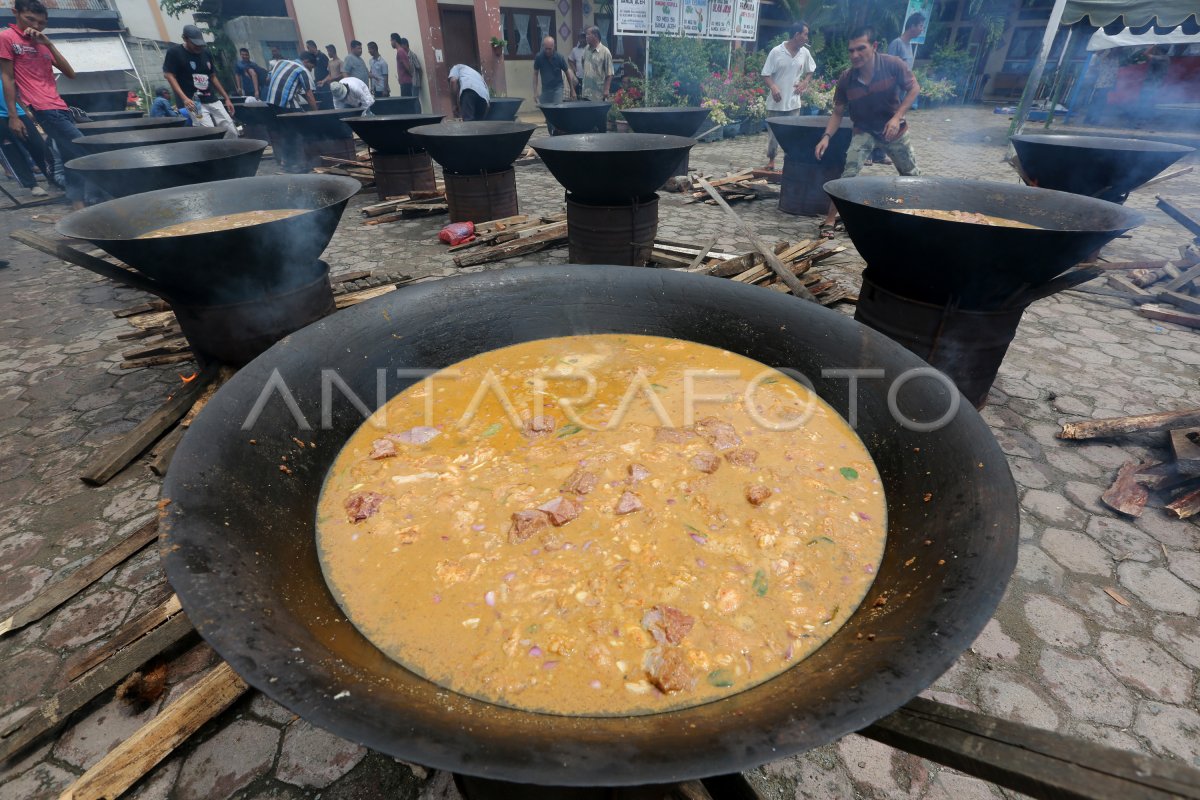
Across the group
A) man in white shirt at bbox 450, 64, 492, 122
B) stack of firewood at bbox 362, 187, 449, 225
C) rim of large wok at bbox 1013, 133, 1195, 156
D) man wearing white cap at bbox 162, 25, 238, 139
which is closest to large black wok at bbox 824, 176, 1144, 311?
rim of large wok at bbox 1013, 133, 1195, 156

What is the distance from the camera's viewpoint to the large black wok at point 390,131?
8734 millimetres

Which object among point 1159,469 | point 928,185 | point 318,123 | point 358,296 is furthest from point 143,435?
point 318,123

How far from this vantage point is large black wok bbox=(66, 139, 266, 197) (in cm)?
495

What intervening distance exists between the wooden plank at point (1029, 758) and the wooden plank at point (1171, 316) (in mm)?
6773

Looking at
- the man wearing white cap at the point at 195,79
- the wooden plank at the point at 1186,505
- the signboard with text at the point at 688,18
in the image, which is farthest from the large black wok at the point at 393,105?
the wooden plank at the point at 1186,505

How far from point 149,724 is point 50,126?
37.4ft

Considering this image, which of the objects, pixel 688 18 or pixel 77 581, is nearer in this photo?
pixel 77 581

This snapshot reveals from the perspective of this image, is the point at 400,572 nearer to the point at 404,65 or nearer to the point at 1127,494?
the point at 1127,494

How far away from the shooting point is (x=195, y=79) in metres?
9.70

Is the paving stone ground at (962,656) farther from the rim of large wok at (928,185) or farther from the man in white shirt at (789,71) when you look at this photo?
the man in white shirt at (789,71)

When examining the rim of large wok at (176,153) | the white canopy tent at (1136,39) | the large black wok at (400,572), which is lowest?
the large black wok at (400,572)

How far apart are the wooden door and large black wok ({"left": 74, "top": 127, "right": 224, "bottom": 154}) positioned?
12364 millimetres

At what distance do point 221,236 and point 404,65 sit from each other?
16.3 metres

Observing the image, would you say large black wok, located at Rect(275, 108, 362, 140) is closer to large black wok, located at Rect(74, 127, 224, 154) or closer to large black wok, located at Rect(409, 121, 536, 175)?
large black wok, located at Rect(74, 127, 224, 154)
